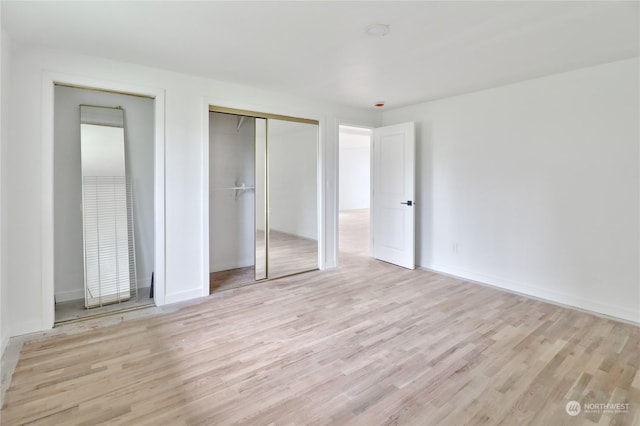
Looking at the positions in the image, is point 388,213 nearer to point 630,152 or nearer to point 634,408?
point 630,152

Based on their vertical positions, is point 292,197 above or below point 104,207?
above

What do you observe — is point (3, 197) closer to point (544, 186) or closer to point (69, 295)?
point (69, 295)

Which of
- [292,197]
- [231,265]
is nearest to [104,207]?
[231,265]

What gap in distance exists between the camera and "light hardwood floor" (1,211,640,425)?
6.11 ft

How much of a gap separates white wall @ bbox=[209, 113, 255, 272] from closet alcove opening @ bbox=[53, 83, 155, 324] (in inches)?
38.3

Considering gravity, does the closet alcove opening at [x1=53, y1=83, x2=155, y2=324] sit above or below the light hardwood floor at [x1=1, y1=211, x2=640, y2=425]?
above

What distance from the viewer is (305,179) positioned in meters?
5.06

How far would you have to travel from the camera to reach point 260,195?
14.3 ft

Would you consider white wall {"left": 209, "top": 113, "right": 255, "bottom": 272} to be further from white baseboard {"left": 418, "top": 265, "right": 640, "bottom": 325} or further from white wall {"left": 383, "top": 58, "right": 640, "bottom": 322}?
white baseboard {"left": 418, "top": 265, "right": 640, "bottom": 325}

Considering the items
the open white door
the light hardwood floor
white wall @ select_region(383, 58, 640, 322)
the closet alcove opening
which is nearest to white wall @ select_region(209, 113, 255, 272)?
the closet alcove opening

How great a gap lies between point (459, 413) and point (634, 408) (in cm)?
106

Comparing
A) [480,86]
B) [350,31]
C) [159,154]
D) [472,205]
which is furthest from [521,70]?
[159,154]

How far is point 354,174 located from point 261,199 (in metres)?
9.81

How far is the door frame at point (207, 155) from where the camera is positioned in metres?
3.66
